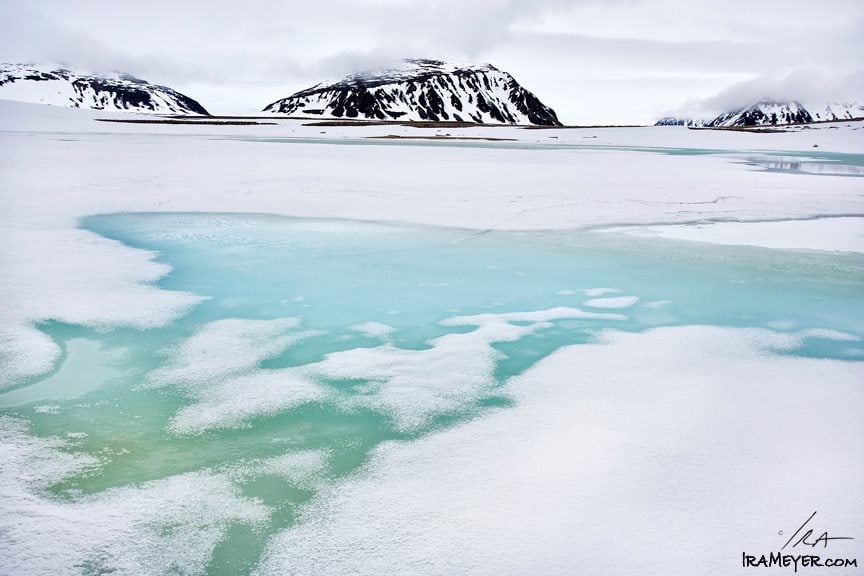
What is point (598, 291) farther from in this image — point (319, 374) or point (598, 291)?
point (319, 374)

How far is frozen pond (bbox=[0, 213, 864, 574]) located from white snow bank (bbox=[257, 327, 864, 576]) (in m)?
0.28

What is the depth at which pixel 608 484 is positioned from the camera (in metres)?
3.32

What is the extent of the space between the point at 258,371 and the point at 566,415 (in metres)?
2.46

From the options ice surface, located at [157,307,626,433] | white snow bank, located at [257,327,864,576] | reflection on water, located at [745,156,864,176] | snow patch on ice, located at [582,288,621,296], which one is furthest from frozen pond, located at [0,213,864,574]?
reflection on water, located at [745,156,864,176]

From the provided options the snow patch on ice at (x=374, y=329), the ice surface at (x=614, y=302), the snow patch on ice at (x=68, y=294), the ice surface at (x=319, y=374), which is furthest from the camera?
the ice surface at (x=614, y=302)

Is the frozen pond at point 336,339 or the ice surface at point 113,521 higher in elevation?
the frozen pond at point 336,339

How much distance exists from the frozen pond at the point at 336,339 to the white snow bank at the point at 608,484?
284 mm

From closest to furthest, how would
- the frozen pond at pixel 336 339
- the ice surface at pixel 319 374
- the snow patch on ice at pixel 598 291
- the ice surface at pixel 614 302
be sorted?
the frozen pond at pixel 336 339, the ice surface at pixel 319 374, the ice surface at pixel 614 302, the snow patch on ice at pixel 598 291

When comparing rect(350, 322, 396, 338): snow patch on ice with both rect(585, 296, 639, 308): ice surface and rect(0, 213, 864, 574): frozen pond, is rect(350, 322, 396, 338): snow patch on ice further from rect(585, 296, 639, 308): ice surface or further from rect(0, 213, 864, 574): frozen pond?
rect(585, 296, 639, 308): ice surface

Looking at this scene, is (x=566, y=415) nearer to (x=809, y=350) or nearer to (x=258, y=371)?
(x=258, y=371)

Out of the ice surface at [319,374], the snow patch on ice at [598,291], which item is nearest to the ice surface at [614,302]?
the snow patch on ice at [598,291]

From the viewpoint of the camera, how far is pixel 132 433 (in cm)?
384

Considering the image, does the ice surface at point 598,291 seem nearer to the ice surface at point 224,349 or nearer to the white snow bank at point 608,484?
the white snow bank at point 608,484

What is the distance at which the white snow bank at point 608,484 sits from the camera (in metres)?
2.80
